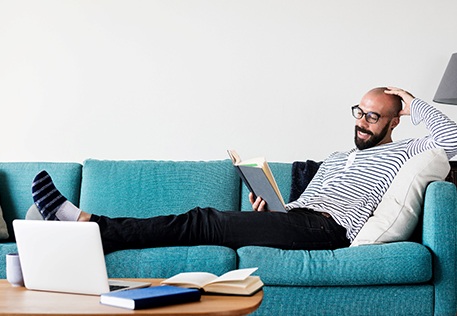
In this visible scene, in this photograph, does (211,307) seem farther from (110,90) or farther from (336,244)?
(110,90)

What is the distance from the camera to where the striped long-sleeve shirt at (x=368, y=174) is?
9.27ft

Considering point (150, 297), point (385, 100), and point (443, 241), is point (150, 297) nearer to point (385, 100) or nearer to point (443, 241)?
point (443, 241)

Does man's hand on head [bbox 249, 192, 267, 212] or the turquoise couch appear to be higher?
man's hand on head [bbox 249, 192, 267, 212]

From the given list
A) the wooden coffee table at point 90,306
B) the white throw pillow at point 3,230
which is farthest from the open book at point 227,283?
the white throw pillow at point 3,230

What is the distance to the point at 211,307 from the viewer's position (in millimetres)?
1495

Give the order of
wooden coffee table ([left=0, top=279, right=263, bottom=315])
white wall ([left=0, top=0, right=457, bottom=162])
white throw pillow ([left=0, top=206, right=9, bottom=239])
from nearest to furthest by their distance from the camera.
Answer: wooden coffee table ([left=0, top=279, right=263, bottom=315]) → white throw pillow ([left=0, top=206, right=9, bottom=239]) → white wall ([left=0, top=0, right=457, bottom=162])

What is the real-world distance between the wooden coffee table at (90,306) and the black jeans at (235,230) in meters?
0.91

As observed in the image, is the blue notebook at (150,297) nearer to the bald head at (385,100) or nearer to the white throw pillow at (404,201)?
the white throw pillow at (404,201)

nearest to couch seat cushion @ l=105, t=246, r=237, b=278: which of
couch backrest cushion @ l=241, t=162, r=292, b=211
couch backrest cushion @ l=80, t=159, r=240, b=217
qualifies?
couch backrest cushion @ l=80, t=159, r=240, b=217

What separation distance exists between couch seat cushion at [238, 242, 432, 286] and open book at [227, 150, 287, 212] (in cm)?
25

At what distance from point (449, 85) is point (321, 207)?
1.13m

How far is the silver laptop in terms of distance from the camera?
1680mm

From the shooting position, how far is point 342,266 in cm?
248

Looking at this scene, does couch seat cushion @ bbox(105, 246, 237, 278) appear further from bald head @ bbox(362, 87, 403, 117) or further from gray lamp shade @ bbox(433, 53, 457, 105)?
gray lamp shade @ bbox(433, 53, 457, 105)
